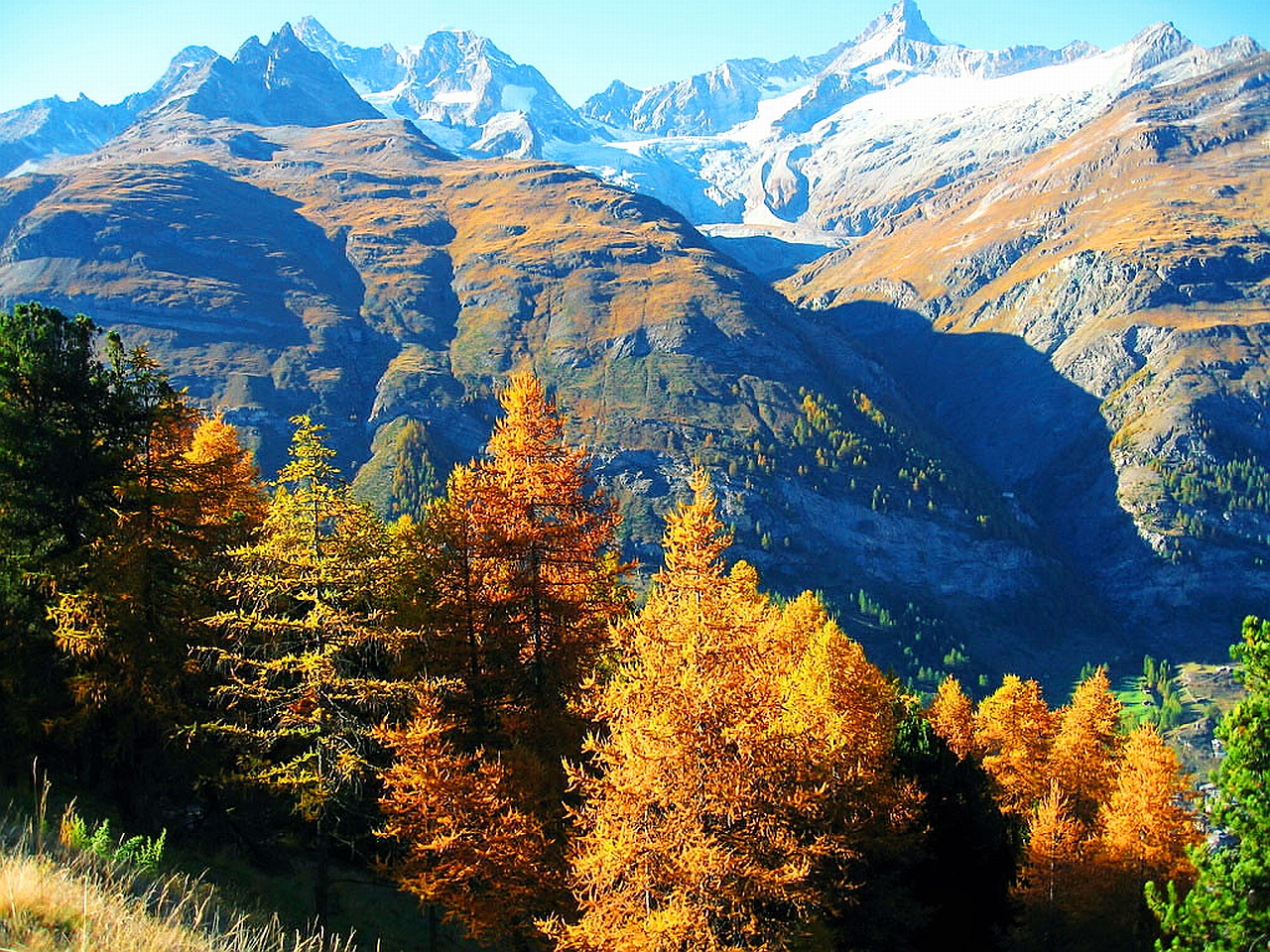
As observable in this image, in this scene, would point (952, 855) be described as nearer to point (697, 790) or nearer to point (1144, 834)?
point (1144, 834)

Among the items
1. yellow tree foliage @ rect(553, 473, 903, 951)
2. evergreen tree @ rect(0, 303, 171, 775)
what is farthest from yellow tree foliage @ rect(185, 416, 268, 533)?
yellow tree foliage @ rect(553, 473, 903, 951)

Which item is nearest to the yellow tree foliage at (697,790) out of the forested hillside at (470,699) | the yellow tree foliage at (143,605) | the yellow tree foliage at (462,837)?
the forested hillside at (470,699)

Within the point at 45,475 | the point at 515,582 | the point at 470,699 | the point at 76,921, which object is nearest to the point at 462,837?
the point at 470,699

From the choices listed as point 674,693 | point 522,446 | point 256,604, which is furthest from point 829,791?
point 256,604

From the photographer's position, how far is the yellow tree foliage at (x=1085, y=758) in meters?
49.2

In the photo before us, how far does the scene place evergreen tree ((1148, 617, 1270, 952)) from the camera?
62.2 feet

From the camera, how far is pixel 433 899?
2138cm

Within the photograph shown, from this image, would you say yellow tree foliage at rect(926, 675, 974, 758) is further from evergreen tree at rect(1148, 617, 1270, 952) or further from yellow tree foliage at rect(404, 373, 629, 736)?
yellow tree foliage at rect(404, 373, 629, 736)

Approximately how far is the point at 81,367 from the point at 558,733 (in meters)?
18.4

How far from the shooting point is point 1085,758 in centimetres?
4956

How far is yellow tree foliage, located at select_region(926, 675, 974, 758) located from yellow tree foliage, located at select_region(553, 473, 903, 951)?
130ft

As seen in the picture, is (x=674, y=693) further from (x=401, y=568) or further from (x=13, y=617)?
(x=13, y=617)

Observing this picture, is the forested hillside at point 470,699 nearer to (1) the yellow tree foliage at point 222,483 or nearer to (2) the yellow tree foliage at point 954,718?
(1) the yellow tree foliage at point 222,483

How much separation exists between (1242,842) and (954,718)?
3990cm
